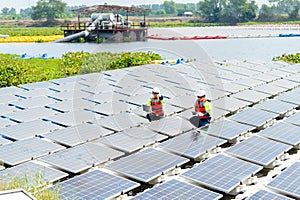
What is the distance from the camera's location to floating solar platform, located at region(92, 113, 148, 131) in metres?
13.4

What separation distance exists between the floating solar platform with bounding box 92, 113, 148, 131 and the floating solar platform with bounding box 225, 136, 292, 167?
3.61 meters

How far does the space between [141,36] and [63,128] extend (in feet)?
159

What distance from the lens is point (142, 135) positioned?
12.5 meters

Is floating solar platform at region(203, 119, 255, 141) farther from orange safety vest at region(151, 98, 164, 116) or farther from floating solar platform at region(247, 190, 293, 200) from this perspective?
floating solar platform at region(247, 190, 293, 200)

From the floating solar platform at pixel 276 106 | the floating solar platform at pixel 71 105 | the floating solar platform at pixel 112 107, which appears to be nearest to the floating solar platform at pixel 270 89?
the floating solar platform at pixel 276 106

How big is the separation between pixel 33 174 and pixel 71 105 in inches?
261

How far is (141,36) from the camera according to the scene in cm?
6050

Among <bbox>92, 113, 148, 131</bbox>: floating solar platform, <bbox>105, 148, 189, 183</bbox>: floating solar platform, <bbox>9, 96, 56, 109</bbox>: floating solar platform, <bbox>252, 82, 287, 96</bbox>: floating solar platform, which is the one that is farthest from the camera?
<bbox>252, 82, 287, 96</bbox>: floating solar platform

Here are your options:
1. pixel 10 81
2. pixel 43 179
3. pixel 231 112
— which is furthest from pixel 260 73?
pixel 43 179

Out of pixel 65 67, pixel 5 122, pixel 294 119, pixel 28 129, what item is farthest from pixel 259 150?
pixel 65 67

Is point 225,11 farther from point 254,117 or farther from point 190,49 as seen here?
point 254,117

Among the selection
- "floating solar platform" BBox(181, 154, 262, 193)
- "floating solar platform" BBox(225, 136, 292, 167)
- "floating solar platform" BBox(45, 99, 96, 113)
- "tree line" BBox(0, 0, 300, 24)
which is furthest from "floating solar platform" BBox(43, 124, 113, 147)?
"tree line" BBox(0, 0, 300, 24)

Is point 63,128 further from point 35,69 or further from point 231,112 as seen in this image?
point 35,69

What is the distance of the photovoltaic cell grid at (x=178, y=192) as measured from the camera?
8602 mm
